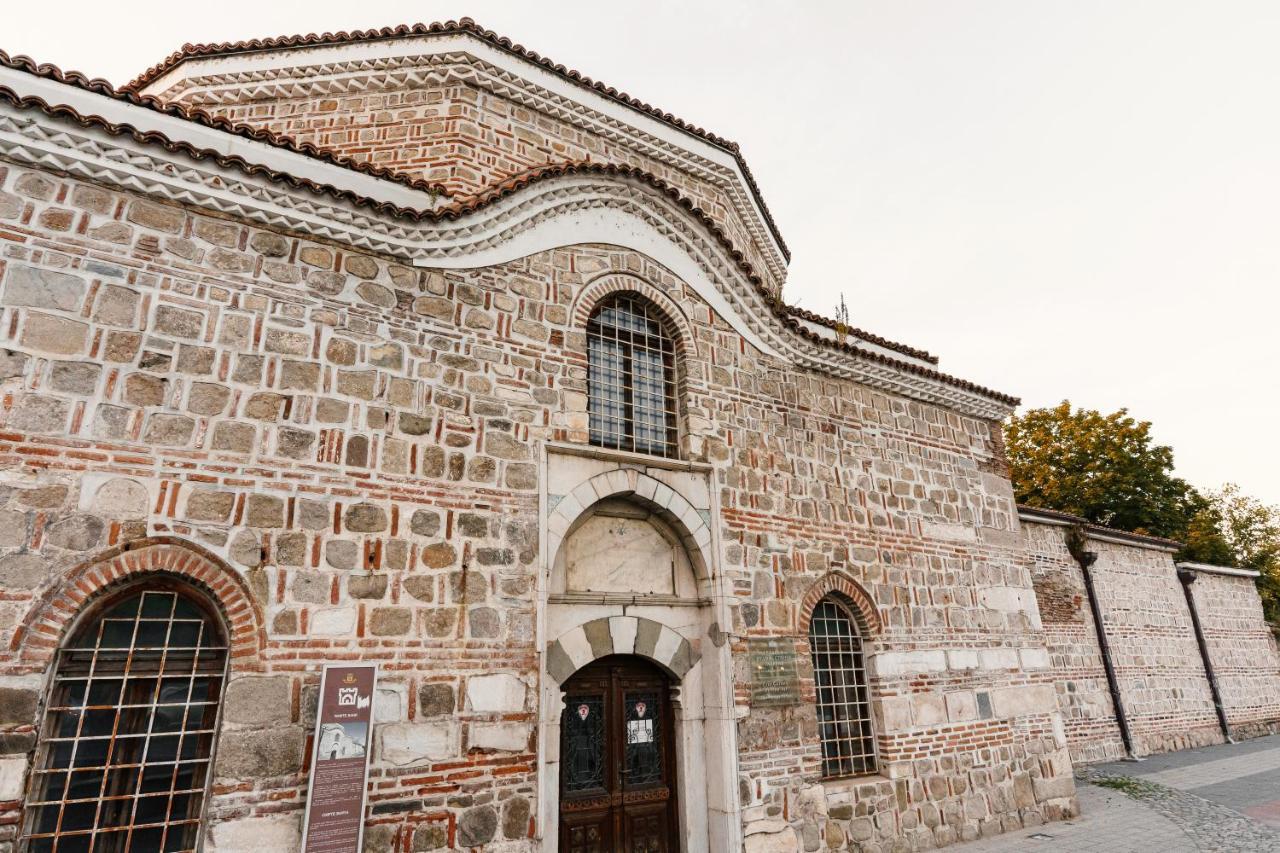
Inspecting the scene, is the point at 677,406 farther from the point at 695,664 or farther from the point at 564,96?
the point at 564,96

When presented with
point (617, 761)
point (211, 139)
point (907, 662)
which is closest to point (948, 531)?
point (907, 662)

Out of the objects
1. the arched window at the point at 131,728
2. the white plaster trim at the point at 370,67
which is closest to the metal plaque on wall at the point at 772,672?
the arched window at the point at 131,728

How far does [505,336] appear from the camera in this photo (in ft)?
18.0

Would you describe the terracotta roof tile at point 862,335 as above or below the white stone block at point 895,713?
above

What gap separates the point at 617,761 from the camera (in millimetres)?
5441

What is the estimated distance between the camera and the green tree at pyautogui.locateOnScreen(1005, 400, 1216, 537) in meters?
20.2

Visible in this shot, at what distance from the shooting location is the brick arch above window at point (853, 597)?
6.66 m

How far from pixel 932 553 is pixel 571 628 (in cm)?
461

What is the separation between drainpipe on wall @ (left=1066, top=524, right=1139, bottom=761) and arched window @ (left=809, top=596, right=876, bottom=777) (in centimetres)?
743

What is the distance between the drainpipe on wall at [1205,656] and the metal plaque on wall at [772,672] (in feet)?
42.3

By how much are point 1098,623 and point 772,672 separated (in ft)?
30.3

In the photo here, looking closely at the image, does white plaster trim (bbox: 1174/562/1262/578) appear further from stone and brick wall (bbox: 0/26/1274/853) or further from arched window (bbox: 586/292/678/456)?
arched window (bbox: 586/292/678/456)

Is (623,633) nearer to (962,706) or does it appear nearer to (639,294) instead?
(639,294)

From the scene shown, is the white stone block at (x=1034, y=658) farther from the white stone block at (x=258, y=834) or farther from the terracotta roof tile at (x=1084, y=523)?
the white stone block at (x=258, y=834)
